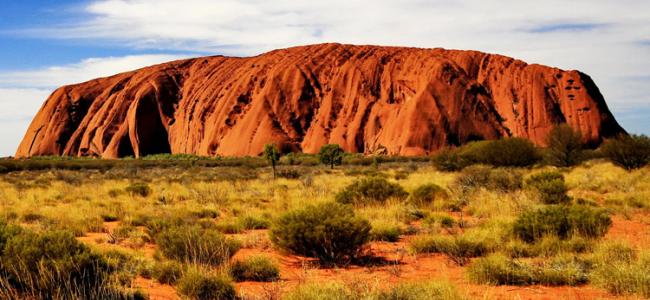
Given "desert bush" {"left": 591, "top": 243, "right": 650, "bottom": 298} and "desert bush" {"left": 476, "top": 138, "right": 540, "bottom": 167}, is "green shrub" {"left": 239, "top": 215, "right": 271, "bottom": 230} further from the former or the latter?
"desert bush" {"left": 476, "top": 138, "right": 540, "bottom": 167}

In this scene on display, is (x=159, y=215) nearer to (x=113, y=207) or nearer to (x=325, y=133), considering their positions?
(x=113, y=207)

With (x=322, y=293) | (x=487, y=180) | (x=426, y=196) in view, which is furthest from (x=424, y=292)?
(x=487, y=180)

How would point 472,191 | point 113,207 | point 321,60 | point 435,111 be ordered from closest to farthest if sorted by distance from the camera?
point 113,207 → point 472,191 → point 435,111 → point 321,60

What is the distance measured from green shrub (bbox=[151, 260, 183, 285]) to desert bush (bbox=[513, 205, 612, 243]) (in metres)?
5.66

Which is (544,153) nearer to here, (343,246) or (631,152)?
(631,152)

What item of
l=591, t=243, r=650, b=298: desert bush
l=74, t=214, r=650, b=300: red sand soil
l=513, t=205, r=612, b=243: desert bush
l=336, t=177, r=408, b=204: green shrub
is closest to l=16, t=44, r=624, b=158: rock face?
l=336, t=177, r=408, b=204: green shrub

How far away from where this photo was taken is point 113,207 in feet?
49.1

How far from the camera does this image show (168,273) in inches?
281

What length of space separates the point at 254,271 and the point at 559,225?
537 centimetres

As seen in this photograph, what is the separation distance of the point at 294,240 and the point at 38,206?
34.7 ft

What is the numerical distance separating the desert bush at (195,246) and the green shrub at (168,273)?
34cm

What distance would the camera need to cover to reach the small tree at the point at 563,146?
34438mm

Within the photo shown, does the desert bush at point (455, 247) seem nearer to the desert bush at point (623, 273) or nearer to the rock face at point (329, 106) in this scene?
the desert bush at point (623, 273)

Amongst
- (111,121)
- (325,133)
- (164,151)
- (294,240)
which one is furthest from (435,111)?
(294,240)
